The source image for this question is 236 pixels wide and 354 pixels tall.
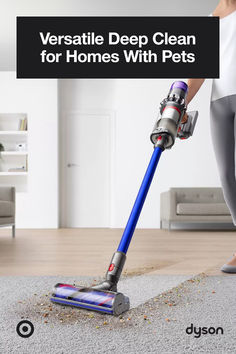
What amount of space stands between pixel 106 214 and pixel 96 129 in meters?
1.33

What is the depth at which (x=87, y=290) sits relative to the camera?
955 millimetres

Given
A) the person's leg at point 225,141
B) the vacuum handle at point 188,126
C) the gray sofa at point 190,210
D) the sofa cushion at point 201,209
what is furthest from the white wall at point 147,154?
the vacuum handle at point 188,126

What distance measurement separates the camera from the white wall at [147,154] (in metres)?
5.79

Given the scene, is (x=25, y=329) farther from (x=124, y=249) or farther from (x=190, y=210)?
(x=190, y=210)

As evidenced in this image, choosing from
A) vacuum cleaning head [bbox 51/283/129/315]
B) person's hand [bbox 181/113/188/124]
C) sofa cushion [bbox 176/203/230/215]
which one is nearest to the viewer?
vacuum cleaning head [bbox 51/283/129/315]

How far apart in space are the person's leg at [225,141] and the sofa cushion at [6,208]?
267 centimetres

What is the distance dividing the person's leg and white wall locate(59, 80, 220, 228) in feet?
13.1

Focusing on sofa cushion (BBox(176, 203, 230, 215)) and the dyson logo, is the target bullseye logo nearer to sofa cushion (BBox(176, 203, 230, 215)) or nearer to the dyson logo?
the dyson logo

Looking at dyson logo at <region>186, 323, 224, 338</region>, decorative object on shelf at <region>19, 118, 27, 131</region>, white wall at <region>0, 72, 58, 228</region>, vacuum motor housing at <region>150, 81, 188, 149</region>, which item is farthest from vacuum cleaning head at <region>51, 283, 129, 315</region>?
decorative object on shelf at <region>19, 118, 27, 131</region>

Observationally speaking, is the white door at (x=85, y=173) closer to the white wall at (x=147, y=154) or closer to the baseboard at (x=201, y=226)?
the white wall at (x=147, y=154)

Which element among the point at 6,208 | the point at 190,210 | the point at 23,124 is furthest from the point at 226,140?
the point at 23,124

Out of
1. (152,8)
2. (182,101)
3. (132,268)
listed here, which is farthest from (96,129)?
(182,101)

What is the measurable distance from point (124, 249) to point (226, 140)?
3.19 ft

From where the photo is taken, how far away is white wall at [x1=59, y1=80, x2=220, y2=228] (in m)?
5.79
